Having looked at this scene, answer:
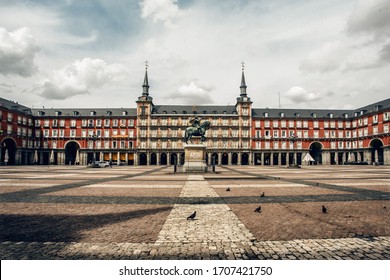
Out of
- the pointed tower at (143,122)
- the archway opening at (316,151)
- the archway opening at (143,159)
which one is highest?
the pointed tower at (143,122)

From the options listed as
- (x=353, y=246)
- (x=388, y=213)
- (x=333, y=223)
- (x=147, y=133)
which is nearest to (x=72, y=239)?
(x=353, y=246)

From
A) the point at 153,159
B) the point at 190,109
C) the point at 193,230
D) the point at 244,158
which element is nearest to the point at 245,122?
the point at 244,158

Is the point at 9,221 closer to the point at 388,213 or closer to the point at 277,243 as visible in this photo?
the point at 277,243

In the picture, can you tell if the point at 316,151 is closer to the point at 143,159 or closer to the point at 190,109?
the point at 190,109

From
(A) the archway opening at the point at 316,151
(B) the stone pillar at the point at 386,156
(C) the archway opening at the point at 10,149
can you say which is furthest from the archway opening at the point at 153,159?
(B) the stone pillar at the point at 386,156

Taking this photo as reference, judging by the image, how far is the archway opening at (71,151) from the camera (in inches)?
2539

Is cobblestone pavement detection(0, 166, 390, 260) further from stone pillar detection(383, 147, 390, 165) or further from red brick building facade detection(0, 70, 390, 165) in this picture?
stone pillar detection(383, 147, 390, 165)

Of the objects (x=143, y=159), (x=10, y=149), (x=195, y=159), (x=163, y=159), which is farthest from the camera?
(x=143, y=159)

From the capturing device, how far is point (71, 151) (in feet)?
219

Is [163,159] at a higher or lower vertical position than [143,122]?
lower

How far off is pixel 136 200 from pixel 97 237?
4.22 meters

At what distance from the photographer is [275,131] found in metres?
65.6

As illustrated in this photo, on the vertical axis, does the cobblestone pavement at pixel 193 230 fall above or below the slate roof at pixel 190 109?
below

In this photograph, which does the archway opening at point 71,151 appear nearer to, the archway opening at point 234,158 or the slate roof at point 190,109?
the slate roof at point 190,109
